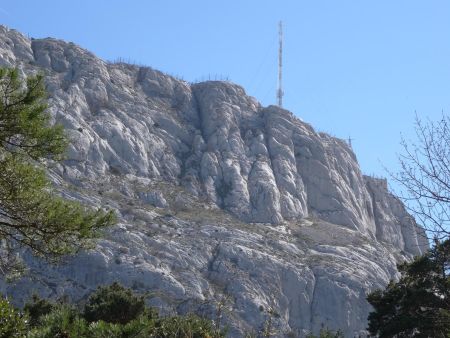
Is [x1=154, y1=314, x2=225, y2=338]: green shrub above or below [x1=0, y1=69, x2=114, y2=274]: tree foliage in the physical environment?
below

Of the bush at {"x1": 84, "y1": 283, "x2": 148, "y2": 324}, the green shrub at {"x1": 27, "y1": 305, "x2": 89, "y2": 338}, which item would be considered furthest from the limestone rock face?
the green shrub at {"x1": 27, "y1": 305, "x2": 89, "y2": 338}

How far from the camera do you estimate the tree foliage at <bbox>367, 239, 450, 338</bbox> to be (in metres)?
28.6

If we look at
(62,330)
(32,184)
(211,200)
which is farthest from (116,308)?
(211,200)

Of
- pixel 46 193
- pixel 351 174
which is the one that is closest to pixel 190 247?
pixel 351 174

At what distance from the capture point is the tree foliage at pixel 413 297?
93.8ft

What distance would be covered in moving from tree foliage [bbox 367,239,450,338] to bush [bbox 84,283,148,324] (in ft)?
A: 38.0

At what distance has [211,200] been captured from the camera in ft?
272

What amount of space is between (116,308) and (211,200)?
5446cm

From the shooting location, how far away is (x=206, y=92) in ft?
339

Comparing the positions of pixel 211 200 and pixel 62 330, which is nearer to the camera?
pixel 62 330

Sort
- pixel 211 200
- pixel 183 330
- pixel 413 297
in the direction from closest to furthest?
pixel 183 330 < pixel 413 297 < pixel 211 200

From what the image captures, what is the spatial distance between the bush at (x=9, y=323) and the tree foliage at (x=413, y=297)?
21151mm

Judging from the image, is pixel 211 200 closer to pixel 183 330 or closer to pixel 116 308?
pixel 116 308

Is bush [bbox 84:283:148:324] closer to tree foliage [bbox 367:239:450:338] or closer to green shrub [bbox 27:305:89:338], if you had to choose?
tree foliage [bbox 367:239:450:338]
